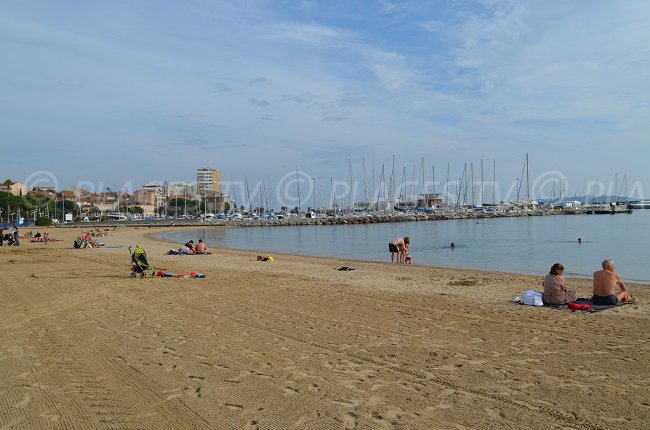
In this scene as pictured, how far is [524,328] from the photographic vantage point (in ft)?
30.9

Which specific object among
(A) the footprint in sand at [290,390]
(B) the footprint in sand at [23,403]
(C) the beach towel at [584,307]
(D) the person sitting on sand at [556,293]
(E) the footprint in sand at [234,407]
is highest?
(D) the person sitting on sand at [556,293]

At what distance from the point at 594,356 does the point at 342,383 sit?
3789mm

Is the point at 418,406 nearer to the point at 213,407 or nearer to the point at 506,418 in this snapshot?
the point at 506,418

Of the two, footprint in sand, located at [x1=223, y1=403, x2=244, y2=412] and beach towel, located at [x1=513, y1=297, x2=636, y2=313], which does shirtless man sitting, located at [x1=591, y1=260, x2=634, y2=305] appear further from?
footprint in sand, located at [x1=223, y1=403, x2=244, y2=412]

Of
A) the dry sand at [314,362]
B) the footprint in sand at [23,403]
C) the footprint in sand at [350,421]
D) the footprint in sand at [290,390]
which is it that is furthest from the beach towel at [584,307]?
the footprint in sand at [23,403]

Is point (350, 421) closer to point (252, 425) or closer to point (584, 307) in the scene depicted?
point (252, 425)

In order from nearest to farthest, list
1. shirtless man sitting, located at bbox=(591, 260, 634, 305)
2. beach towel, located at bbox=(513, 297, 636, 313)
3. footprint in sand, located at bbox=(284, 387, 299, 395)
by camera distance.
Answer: footprint in sand, located at bbox=(284, 387, 299, 395), beach towel, located at bbox=(513, 297, 636, 313), shirtless man sitting, located at bbox=(591, 260, 634, 305)

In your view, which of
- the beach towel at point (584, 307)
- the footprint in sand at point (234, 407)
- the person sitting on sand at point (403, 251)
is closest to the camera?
the footprint in sand at point (234, 407)

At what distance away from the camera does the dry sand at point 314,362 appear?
5203mm

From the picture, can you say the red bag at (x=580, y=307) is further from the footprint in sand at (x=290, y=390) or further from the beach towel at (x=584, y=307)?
the footprint in sand at (x=290, y=390)

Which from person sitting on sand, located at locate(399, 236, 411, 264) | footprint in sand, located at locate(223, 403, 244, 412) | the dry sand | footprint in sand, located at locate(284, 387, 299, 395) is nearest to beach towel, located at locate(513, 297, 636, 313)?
the dry sand

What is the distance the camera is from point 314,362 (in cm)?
710

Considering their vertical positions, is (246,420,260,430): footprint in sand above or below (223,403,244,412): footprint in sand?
below

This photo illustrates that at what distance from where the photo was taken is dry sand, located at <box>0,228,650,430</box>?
17.1 feet
